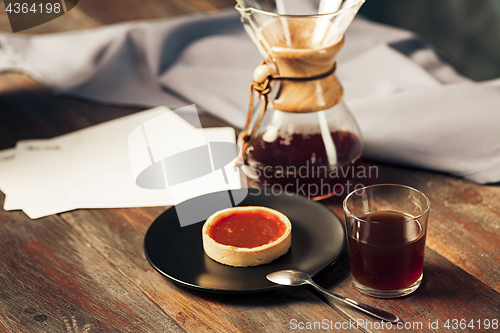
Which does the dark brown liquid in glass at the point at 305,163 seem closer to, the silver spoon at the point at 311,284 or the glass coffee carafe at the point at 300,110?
the glass coffee carafe at the point at 300,110

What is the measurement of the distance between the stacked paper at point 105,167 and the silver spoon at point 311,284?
21 cm

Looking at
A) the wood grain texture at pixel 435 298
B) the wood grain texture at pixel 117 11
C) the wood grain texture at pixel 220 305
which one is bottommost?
the wood grain texture at pixel 435 298

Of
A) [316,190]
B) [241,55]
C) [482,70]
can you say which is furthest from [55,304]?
[482,70]

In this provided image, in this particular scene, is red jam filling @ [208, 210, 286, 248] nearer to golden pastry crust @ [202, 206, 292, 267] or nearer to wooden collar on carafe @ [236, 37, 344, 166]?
golden pastry crust @ [202, 206, 292, 267]

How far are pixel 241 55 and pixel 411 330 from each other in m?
0.89

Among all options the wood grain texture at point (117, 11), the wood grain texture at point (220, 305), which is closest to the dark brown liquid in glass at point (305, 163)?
the wood grain texture at point (220, 305)

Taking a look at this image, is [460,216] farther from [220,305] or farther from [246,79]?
[246,79]

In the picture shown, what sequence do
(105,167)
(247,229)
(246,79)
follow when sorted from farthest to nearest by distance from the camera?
1. (246,79)
2. (105,167)
3. (247,229)

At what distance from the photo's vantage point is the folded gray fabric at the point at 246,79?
914mm

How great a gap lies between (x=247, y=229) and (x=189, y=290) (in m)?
0.11

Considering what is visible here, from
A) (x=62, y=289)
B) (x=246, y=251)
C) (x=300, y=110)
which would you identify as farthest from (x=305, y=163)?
(x=62, y=289)

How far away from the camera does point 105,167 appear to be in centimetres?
97

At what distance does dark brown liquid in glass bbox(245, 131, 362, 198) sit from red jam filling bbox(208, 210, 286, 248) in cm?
11

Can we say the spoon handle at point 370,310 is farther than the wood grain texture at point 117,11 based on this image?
No
